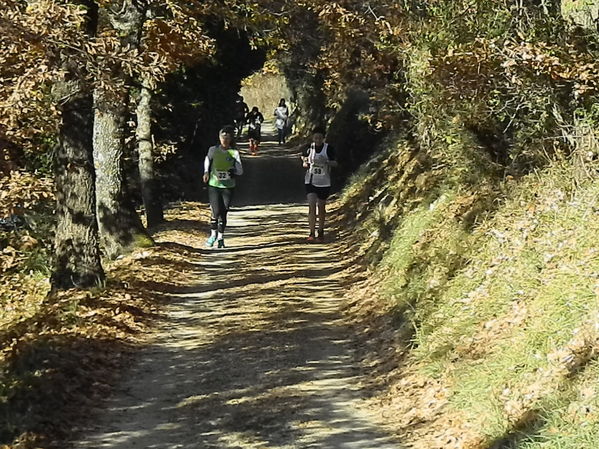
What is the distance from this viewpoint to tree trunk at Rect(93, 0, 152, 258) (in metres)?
15.4

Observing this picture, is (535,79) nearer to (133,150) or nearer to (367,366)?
(367,366)

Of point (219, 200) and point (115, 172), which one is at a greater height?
point (115, 172)

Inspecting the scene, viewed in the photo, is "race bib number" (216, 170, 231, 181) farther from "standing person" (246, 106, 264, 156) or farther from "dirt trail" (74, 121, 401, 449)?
"standing person" (246, 106, 264, 156)

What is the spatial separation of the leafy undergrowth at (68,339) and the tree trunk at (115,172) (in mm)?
546

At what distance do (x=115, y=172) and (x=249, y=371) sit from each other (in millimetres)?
7225

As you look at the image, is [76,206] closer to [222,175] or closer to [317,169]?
[222,175]

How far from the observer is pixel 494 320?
27.5 ft

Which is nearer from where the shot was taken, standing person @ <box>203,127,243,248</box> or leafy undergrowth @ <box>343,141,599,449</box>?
leafy undergrowth @ <box>343,141,599,449</box>

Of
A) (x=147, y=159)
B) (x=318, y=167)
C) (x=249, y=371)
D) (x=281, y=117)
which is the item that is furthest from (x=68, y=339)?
(x=281, y=117)

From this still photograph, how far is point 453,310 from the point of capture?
934 centimetres

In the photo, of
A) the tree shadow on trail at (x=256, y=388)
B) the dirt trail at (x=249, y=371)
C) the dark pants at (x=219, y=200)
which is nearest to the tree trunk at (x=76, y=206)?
the dirt trail at (x=249, y=371)

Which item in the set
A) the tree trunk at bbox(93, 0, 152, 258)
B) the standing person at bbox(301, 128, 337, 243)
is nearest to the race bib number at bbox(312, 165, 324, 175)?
the standing person at bbox(301, 128, 337, 243)

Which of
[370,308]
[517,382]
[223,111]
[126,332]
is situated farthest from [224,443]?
[223,111]

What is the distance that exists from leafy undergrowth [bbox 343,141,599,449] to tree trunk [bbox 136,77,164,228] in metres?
8.59
